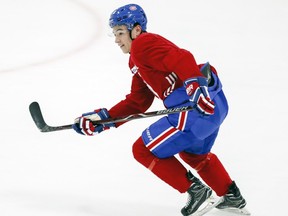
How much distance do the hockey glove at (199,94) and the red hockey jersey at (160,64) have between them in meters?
0.03

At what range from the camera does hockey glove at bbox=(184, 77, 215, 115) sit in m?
2.68

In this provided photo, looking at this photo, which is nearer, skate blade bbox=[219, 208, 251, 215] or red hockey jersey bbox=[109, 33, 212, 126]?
red hockey jersey bbox=[109, 33, 212, 126]

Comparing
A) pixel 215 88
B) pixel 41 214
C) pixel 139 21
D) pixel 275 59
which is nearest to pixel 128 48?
pixel 139 21

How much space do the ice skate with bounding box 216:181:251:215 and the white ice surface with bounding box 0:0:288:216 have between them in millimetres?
74

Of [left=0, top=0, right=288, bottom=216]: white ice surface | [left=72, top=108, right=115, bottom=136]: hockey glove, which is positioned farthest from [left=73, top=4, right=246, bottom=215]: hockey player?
[left=0, top=0, right=288, bottom=216]: white ice surface

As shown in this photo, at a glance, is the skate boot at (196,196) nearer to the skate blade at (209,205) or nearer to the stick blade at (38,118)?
the skate blade at (209,205)

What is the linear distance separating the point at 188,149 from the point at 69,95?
1596 mm

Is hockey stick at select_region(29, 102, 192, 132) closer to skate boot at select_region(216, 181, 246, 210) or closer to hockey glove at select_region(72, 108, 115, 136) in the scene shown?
hockey glove at select_region(72, 108, 115, 136)

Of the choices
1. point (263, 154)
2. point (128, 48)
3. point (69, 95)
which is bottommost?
point (263, 154)

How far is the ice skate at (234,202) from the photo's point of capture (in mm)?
3082

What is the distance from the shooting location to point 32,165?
11.6 feet

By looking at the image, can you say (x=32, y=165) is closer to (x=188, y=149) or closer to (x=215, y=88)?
(x=188, y=149)

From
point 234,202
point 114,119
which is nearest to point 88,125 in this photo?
point 114,119

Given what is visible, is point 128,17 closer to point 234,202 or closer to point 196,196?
point 196,196
